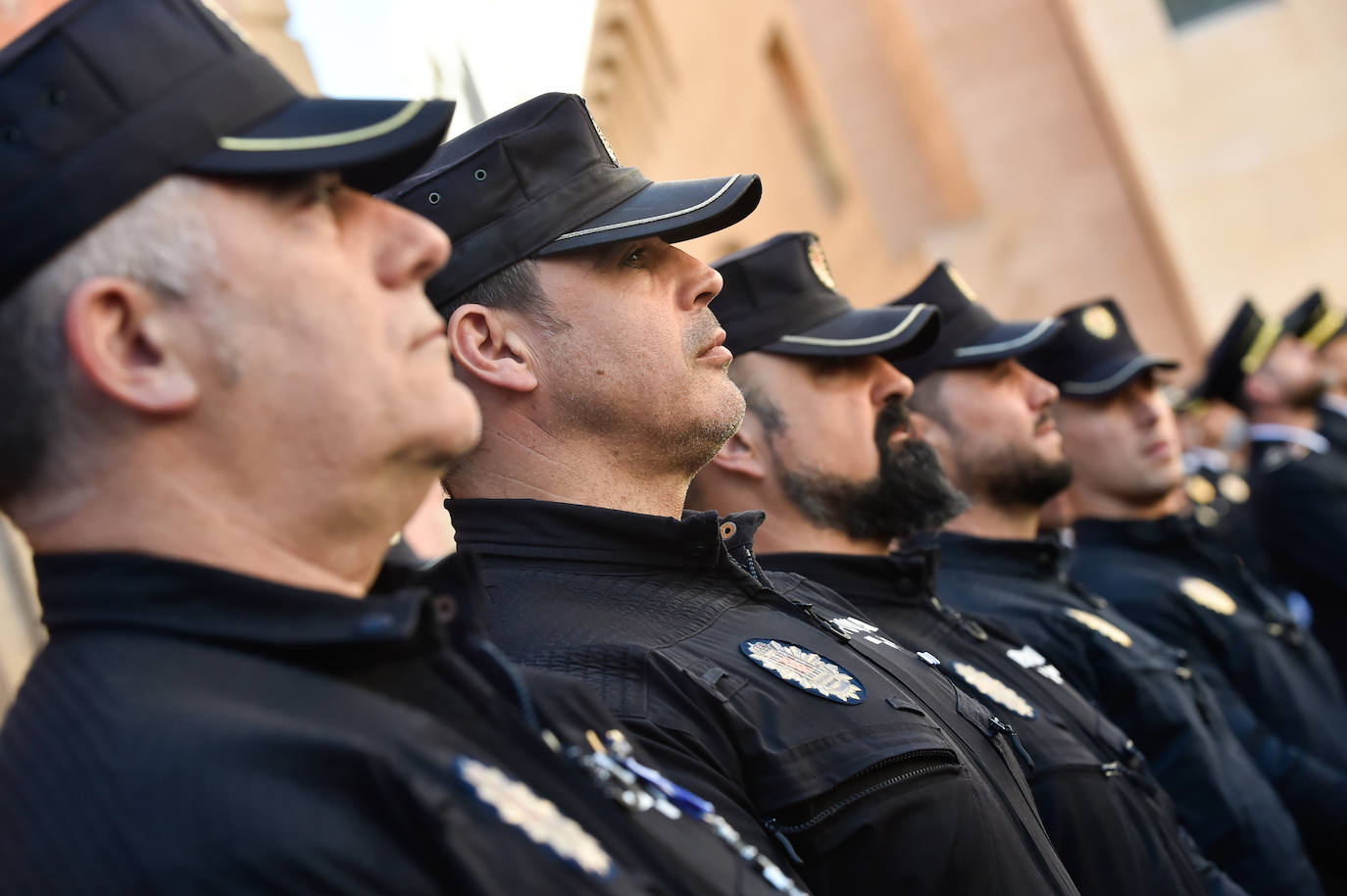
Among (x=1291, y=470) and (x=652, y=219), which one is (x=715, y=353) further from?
(x=1291, y=470)

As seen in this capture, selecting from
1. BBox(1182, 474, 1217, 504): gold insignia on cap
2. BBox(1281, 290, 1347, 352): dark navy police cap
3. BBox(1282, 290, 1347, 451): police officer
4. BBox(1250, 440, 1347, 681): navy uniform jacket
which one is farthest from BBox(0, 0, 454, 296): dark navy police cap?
BBox(1182, 474, 1217, 504): gold insignia on cap

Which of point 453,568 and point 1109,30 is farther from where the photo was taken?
point 1109,30

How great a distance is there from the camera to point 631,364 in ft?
7.84

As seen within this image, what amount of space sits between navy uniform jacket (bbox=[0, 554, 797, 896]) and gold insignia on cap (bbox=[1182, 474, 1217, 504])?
8.08 metres

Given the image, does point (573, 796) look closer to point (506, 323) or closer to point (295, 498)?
point (295, 498)

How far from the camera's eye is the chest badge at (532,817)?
1247mm

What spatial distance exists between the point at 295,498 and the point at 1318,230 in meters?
19.8

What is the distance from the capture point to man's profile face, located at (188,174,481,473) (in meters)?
1.37

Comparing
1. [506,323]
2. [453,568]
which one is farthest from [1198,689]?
[453,568]

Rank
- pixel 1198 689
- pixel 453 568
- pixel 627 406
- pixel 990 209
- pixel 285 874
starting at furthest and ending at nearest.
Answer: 1. pixel 990 209
2. pixel 1198 689
3. pixel 627 406
4. pixel 453 568
5. pixel 285 874

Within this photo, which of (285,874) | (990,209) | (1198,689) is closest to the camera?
(285,874)

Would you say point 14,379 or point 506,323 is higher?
point 14,379

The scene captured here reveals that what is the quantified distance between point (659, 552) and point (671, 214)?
0.56m

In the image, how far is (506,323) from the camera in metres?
2.45
